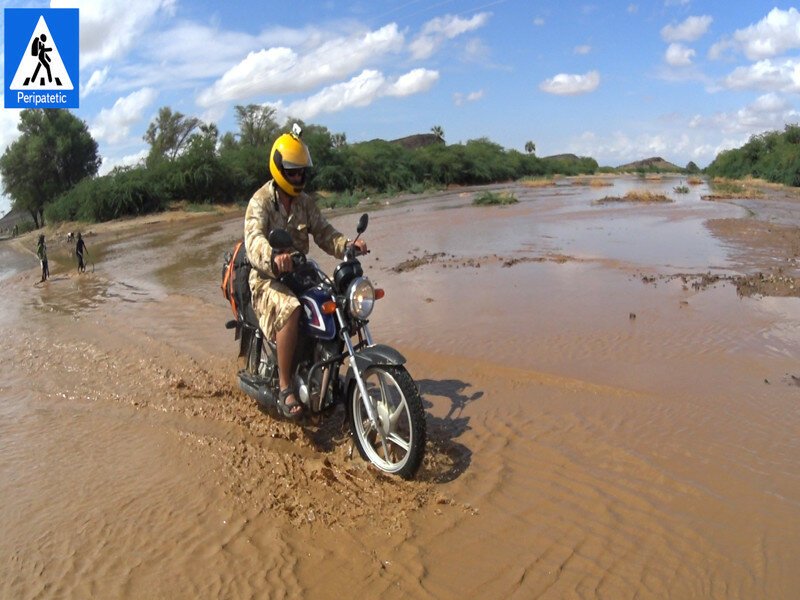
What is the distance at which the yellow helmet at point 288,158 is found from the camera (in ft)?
14.9

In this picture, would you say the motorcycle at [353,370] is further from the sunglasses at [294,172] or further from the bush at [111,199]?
the bush at [111,199]

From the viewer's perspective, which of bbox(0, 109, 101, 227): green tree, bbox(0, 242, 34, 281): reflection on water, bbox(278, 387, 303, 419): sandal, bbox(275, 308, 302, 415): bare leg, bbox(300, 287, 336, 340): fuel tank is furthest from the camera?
bbox(0, 109, 101, 227): green tree

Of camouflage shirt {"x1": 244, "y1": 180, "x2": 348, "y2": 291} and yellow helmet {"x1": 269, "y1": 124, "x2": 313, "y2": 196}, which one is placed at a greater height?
yellow helmet {"x1": 269, "y1": 124, "x2": 313, "y2": 196}

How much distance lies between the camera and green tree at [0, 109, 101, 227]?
159 feet

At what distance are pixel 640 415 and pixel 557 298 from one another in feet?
14.4

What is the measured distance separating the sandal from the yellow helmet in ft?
4.75

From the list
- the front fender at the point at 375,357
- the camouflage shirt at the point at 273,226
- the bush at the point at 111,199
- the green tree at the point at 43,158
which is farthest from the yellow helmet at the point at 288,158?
the green tree at the point at 43,158

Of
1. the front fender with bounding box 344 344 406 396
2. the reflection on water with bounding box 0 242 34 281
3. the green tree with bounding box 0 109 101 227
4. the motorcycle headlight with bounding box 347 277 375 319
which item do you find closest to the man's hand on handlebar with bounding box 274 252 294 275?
the motorcycle headlight with bounding box 347 277 375 319

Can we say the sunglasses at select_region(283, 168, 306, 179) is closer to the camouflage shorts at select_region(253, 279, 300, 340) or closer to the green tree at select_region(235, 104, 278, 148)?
the camouflage shorts at select_region(253, 279, 300, 340)

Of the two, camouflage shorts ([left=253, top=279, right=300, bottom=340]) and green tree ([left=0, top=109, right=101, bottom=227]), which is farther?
green tree ([left=0, top=109, right=101, bottom=227])

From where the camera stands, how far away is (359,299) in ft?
13.5

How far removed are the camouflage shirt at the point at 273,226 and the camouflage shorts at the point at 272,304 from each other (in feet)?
0.24

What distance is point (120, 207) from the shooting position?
137 feet

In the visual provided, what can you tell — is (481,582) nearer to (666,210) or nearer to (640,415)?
(640,415)
